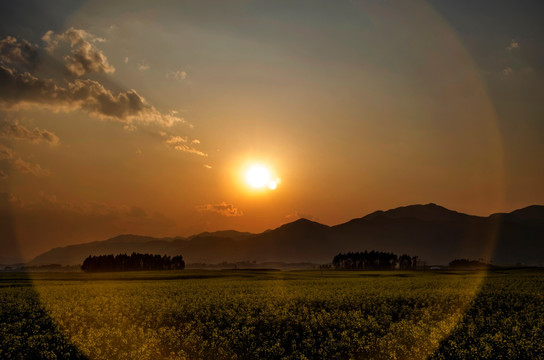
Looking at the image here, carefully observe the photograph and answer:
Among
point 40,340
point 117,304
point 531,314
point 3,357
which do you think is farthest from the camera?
point 117,304

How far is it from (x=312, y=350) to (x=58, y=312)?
2475 centimetres

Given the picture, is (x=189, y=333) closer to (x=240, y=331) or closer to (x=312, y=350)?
(x=240, y=331)

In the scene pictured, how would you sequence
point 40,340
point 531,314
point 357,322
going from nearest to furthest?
1. point 40,340
2. point 357,322
3. point 531,314

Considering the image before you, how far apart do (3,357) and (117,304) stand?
15813 millimetres

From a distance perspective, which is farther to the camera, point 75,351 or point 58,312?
point 58,312

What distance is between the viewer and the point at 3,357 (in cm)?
2758

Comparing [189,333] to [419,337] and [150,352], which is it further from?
[419,337]

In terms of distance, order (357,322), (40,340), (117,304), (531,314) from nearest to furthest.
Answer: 1. (40,340)
2. (357,322)
3. (531,314)
4. (117,304)

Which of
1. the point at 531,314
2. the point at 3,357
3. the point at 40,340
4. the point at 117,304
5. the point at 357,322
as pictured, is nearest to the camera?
the point at 3,357

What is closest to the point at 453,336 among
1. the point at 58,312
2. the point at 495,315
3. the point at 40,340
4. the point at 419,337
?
the point at 419,337

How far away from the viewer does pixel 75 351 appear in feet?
93.3

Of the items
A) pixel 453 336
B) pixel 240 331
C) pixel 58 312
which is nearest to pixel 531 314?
pixel 453 336

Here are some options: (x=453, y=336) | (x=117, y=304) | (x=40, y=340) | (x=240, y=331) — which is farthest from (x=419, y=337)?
(x=117, y=304)

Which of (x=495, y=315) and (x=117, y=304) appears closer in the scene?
(x=495, y=315)
